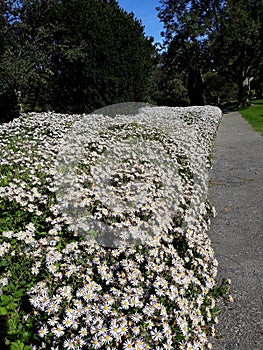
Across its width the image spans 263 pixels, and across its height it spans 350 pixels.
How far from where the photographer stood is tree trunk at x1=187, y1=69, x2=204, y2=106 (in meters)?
33.2

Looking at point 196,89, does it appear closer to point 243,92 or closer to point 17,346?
point 243,92

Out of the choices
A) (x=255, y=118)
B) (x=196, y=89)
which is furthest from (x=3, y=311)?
(x=196, y=89)

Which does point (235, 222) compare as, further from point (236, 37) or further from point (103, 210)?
point (236, 37)

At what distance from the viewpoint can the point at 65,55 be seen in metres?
11.4

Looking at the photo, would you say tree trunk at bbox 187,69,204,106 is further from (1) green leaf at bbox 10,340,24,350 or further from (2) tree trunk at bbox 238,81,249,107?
(1) green leaf at bbox 10,340,24,350

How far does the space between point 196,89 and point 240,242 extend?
3180 centimetres

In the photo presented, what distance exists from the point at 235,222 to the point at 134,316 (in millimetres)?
2926

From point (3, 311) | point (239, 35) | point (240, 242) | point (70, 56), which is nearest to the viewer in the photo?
point (3, 311)

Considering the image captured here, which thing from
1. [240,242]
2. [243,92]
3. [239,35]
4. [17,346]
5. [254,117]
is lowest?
[254,117]

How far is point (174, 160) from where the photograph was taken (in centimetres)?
518

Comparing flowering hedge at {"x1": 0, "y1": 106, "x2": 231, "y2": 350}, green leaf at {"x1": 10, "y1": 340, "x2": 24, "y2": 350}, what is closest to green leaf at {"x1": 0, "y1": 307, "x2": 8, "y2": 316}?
flowering hedge at {"x1": 0, "y1": 106, "x2": 231, "y2": 350}

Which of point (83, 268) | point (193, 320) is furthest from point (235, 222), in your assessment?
point (83, 268)

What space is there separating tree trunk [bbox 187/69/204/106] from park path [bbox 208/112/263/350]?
26346 millimetres

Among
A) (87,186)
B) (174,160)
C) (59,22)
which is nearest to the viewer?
(87,186)
